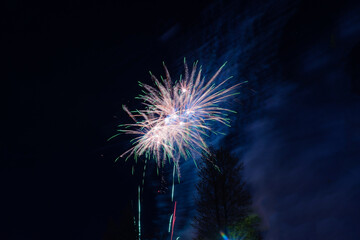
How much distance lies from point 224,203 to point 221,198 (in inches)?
10.3

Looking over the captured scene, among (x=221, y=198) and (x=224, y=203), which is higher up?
(x=221, y=198)

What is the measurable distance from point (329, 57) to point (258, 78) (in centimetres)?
407

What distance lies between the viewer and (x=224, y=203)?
460 inches

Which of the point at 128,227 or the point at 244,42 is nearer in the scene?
the point at 244,42

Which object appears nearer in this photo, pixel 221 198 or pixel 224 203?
pixel 224 203

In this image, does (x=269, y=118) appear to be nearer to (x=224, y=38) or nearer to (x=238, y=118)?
(x=238, y=118)

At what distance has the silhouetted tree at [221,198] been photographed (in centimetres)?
1145

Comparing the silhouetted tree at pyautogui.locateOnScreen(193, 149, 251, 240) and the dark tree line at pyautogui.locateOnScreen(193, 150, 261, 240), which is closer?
the dark tree line at pyautogui.locateOnScreen(193, 150, 261, 240)

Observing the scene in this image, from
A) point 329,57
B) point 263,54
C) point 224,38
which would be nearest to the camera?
point 329,57

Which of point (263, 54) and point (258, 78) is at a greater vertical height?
point (263, 54)

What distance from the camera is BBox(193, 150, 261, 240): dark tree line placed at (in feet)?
36.8

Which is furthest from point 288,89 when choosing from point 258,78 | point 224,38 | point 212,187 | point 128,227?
point 128,227

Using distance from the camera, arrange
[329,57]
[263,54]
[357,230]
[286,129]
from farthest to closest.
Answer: [263,54]
[286,129]
[329,57]
[357,230]

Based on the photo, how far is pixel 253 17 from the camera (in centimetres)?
1590
